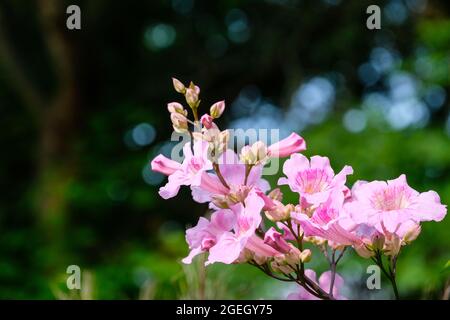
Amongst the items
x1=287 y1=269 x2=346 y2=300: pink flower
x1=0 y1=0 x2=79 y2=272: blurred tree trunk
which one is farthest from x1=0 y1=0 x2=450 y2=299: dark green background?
x1=287 y1=269 x2=346 y2=300: pink flower

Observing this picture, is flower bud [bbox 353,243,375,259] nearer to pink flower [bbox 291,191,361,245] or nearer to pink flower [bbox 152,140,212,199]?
pink flower [bbox 291,191,361,245]

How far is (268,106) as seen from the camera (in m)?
4.76

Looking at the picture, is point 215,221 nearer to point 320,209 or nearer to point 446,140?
point 320,209

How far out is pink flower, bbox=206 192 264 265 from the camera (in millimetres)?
519

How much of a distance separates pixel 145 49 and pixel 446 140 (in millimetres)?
2588

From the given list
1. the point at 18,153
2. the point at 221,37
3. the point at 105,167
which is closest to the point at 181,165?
the point at 105,167

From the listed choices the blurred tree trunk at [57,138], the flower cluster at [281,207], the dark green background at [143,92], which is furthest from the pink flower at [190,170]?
the blurred tree trunk at [57,138]

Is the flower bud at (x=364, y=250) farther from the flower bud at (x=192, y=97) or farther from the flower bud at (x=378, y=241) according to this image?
the flower bud at (x=192, y=97)

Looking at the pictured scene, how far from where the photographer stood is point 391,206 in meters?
0.53

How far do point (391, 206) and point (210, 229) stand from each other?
15cm

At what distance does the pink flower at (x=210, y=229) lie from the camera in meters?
0.55

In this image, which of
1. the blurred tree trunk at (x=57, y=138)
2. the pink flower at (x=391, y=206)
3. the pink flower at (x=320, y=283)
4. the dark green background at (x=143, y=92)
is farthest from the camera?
the blurred tree trunk at (x=57, y=138)
